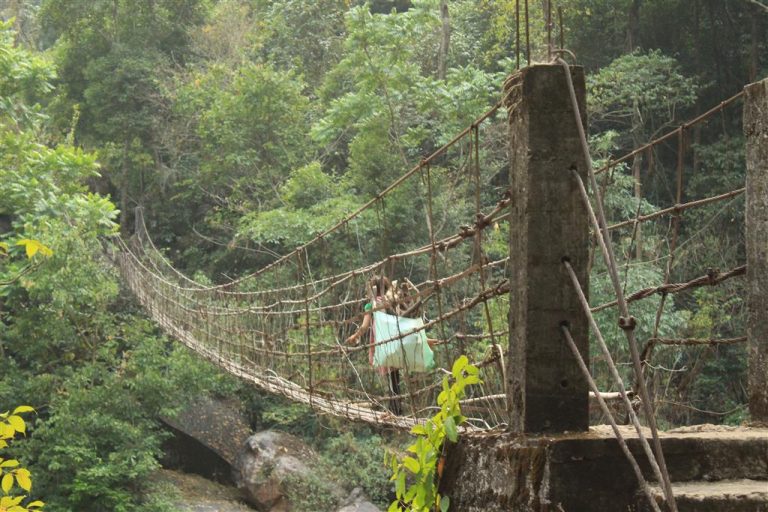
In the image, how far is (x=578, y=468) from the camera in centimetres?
127

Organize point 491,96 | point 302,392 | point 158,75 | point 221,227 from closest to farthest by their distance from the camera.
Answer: point 302,392 → point 491,96 → point 221,227 → point 158,75

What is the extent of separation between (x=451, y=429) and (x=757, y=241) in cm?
82

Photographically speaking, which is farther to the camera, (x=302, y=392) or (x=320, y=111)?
(x=320, y=111)

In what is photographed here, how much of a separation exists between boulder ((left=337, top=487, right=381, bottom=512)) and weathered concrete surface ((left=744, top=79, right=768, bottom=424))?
6.26m

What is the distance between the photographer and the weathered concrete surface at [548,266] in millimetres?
1367

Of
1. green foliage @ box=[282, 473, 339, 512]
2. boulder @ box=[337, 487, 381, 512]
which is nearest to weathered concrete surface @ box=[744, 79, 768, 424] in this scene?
boulder @ box=[337, 487, 381, 512]

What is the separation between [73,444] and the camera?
25.3 ft

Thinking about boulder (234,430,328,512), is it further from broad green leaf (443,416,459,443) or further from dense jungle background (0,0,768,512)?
broad green leaf (443,416,459,443)

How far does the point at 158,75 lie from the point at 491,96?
487 centimetres

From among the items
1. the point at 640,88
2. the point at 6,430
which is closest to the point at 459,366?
the point at 6,430

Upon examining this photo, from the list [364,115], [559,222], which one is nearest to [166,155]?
[364,115]

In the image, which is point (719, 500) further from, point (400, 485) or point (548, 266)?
point (400, 485)

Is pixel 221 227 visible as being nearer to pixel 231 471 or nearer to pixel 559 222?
pixel 231 471

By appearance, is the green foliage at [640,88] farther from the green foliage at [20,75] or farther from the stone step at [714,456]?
the stone step at [714,456]
